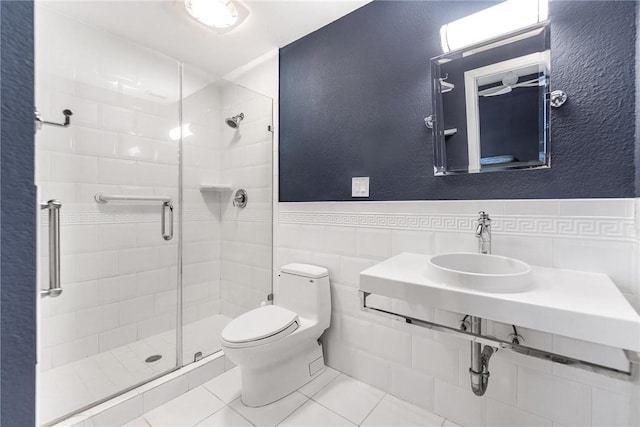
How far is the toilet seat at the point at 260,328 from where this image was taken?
53.7 inches

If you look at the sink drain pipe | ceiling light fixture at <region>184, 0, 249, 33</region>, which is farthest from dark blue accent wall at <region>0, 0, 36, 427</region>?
ceiling light fixture at <region>184, 0, 249, 33</region>

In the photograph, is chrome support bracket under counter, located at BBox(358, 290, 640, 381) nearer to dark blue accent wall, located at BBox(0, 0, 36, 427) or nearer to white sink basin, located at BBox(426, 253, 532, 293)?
white sink basin, located at BBox(426, 253, 532, 293)

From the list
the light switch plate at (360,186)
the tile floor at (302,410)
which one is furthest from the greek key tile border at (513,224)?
the tile floor at (302,410)

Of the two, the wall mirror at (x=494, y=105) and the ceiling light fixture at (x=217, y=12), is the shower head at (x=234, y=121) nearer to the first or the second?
the ceiling light fixture at (x=217, y=12)

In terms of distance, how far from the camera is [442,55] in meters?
1.37

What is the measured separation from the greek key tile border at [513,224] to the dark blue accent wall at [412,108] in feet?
0.32

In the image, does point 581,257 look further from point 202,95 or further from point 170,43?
point 170,43

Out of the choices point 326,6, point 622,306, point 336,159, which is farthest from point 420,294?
point 326,6

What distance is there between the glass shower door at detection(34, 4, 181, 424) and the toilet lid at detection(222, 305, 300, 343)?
62 centimetres

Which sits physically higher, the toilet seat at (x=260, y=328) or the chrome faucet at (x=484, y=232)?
the chrome faucet at (x=484, y=232)

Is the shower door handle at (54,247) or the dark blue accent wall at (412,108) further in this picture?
the shower door handle at (54,247)

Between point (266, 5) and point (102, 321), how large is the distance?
2.29 metres

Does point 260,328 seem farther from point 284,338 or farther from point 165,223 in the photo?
point 165,223

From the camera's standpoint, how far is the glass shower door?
63.6 inches
